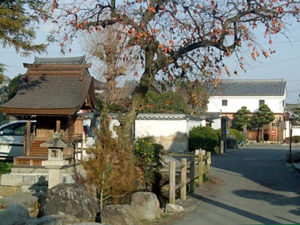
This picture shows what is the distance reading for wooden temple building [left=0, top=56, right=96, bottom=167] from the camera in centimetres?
1464

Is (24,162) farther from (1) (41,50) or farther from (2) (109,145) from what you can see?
(2) (109,145)

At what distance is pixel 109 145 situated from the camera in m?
9.96

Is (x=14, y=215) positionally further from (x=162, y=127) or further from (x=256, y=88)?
(x=256, y=88)

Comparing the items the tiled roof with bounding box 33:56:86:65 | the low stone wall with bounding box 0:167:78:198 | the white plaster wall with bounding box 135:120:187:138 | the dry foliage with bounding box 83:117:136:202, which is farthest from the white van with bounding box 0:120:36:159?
the white plaster wall with bounding box 135:120:187:138

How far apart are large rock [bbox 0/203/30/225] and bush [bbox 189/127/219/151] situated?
20.9m

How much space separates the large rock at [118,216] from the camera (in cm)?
837

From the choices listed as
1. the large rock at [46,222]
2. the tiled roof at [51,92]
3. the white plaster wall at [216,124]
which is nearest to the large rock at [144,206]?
the large rock at [46,222]

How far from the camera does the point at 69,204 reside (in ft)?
29.7

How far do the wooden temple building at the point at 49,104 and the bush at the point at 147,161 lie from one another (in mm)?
3021

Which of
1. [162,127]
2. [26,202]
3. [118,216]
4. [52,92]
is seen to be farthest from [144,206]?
[162,127]

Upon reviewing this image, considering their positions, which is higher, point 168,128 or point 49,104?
point 49,104

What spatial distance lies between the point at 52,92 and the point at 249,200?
8.43 m

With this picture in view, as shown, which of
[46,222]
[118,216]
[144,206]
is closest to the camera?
[46,222]

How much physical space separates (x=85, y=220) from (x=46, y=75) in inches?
353
